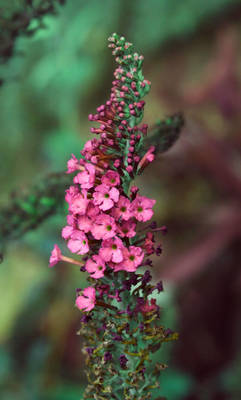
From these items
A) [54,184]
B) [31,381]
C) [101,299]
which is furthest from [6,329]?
[101,299]

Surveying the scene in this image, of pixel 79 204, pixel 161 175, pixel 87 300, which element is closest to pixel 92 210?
pixel 79 204

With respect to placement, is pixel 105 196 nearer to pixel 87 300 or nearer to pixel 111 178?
pixel 111 178

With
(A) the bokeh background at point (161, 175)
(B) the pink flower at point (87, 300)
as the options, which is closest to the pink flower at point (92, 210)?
(B) the pink flower at point (87, 300)

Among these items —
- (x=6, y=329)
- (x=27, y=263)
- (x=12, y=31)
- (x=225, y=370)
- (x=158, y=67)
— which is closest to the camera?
(x=12, y=31)

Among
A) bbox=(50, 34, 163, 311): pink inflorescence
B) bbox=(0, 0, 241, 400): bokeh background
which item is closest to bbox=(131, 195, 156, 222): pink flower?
bbox=(50, 34, 163, 311): pink inflorescence

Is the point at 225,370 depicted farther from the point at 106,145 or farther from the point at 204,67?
the point at 204,67

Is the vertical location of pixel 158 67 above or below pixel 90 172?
above

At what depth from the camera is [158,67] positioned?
3.20m

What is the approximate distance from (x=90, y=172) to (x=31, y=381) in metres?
1.47

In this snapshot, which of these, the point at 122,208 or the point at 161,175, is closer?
the point at 122,208

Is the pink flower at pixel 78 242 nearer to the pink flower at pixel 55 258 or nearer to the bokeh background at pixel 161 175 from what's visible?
the pink flower at pixel 55 258

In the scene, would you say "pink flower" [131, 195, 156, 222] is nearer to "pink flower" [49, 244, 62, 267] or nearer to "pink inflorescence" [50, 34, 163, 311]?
"pink inflorescence" [50, 34, 163, 311]

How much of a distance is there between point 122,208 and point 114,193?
0.10ft

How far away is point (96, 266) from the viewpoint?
64 centimetres
